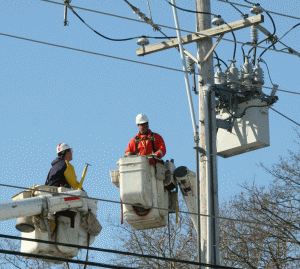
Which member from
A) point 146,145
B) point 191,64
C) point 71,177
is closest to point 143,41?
point 191,64

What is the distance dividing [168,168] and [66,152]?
168 centimetres

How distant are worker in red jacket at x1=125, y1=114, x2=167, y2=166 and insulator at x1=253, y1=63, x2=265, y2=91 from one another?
72.8 inches

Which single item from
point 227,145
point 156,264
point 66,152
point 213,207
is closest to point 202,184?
point 213,207

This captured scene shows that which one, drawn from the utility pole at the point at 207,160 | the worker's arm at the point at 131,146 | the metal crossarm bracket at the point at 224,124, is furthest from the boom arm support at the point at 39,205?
the metal crossarm bracket at the point at 224,124

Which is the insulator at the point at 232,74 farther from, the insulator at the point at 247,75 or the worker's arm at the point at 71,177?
the worker's arm at the point at 71,177

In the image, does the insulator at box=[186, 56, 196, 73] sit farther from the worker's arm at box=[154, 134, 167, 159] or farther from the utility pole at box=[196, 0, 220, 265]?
the worker's arm at box=[154, 134, 167, 159]

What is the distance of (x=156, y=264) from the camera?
24.7 m

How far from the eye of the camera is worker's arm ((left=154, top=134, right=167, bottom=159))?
13.3 m

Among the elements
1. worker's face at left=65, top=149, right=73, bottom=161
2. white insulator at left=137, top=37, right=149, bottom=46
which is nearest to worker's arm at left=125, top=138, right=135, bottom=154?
worker's face at left=65, top=149, right=73, bottom=161

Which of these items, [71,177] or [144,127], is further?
[144,127]

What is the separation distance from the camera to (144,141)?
1374 centimetres

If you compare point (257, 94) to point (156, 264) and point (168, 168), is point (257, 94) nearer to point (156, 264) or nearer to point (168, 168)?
point (168, 168)

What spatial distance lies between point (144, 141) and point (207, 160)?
158cm

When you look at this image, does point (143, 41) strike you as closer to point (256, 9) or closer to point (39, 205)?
point (256, 9)
